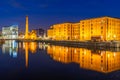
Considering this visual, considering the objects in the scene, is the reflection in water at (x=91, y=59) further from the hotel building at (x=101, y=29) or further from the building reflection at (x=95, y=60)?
the hotel building at (x=101, y=29)

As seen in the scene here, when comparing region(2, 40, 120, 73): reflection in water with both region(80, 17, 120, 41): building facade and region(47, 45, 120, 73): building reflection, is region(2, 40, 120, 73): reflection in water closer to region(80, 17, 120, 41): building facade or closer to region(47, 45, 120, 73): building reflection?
region(47, 45, 120, 73): building reflection

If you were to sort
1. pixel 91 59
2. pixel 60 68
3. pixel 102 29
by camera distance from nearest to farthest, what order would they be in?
pixel 60 68, pixel 91 59, pixel 102 29

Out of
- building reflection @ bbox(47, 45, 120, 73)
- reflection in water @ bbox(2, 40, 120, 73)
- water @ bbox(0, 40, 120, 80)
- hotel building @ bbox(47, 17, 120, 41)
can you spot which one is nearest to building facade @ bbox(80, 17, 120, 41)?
hotel building @ bbox(47, 17, 120, 41)

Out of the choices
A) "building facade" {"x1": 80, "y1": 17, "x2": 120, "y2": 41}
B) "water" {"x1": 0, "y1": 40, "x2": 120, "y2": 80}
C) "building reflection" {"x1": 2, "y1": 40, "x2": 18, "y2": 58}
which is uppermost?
"building facade" {"x1": 80, "y1": 17, "x2": 120, "y2": 41}

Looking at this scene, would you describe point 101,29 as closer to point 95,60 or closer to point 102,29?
point 102,29

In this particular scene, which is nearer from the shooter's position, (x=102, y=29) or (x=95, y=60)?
(x=95, y=60)

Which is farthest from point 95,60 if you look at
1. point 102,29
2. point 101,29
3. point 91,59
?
point 101,29

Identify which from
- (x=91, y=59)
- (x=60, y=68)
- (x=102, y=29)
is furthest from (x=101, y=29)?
(x=60, y=68)

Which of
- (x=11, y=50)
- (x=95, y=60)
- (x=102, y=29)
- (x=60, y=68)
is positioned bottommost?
(x=60, y=68)

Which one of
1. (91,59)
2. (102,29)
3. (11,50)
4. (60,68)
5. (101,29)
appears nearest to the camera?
(60,68)

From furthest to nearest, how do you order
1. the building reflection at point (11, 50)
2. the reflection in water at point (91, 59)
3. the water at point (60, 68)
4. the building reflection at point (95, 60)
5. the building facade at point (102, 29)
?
the building facade at point (102, 29)
the building reflection at point (11, 50)
the reflection in water at point (91, 59)
the building reflection at point (95, 60)
the water at point (60, 68)

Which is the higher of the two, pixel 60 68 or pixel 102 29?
pixel 102 29

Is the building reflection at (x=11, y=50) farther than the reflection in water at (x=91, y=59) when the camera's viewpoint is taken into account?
Yes

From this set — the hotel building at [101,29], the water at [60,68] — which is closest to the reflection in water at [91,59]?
the water at [60,68]
